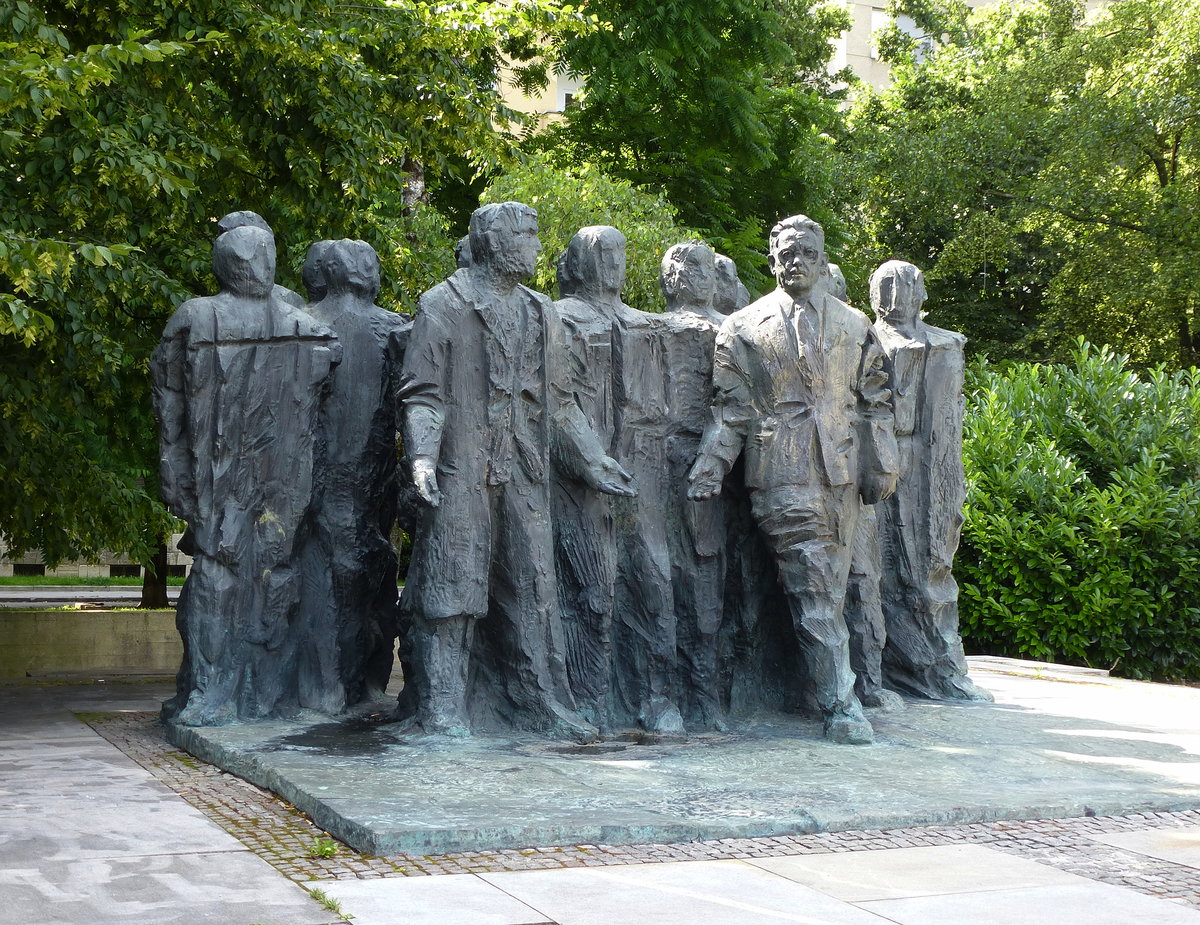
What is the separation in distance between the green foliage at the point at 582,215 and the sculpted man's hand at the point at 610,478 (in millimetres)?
7171

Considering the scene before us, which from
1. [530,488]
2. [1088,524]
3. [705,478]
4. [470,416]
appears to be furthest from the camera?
[1088,524]

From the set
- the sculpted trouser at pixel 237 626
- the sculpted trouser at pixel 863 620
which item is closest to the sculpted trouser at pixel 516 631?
the sculpted trouser at pixel 237 626

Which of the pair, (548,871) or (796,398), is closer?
(548,871)

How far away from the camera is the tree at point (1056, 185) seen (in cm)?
2259

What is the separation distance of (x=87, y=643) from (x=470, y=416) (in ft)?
19.0

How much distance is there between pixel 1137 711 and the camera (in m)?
9.11

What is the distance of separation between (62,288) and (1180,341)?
21.3m

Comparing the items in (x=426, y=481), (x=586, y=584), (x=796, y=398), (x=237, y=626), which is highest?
(x=796, y=398)

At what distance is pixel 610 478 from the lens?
7.50 m

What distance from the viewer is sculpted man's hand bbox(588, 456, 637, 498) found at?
7438 millimetres

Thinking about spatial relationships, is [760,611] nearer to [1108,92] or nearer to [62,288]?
[62,288]

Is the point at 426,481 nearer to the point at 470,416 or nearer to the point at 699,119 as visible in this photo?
the point at 470,416

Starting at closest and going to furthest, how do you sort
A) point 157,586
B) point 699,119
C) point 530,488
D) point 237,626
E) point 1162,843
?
point 1162,843
point 530,488
point 237,626
point 157,586
point 699,119

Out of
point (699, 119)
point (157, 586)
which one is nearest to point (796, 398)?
point (157, 586)
